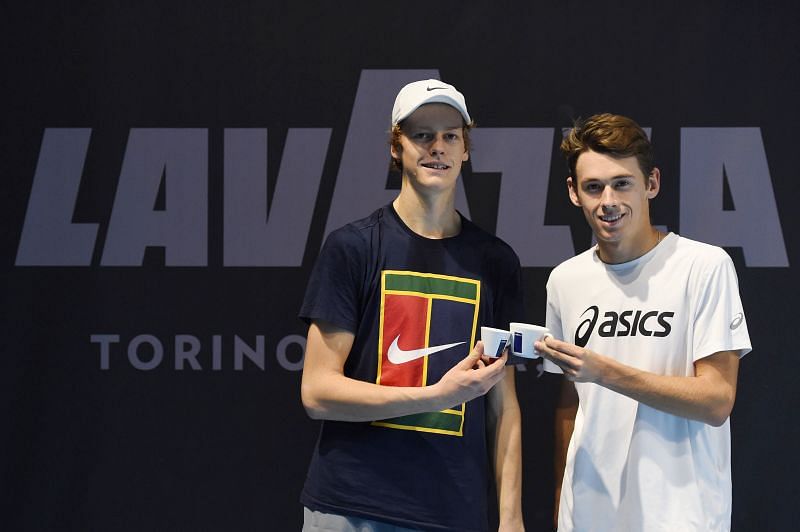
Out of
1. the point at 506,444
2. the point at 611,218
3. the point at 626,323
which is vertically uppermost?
the point at 611,218

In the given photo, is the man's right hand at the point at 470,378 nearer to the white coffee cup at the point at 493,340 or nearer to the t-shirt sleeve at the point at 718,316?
the white coffee cup at the point at 493,340

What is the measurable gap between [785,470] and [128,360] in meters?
2.44

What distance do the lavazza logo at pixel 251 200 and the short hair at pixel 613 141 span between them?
912mm

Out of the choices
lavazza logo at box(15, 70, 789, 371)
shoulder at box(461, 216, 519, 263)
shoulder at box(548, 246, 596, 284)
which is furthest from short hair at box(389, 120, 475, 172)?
lavazza logo at box(15, 70, 789, 371)

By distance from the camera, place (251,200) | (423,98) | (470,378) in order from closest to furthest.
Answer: (470,378) → (423,98) → (251,200)

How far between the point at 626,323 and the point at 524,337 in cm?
34

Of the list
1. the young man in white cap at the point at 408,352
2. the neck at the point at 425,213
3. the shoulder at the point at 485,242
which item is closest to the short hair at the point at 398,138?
the young man in white cap at the point at 408,352

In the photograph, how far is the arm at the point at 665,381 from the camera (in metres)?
2.26

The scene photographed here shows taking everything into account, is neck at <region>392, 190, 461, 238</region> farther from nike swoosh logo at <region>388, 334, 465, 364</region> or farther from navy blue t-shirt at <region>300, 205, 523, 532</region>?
nike swoosh logo at <region>388, 334, 465, 364</region>

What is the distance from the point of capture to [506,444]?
100 inches

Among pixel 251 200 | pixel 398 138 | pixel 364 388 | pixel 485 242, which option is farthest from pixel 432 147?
pixel 251 200

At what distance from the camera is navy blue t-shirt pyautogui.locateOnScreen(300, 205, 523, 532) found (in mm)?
2367

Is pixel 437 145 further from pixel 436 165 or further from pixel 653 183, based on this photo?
pixel 653 183

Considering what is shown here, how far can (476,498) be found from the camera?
2.45 metres
